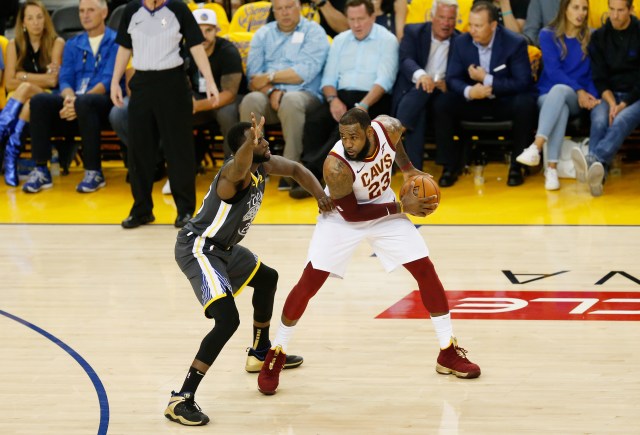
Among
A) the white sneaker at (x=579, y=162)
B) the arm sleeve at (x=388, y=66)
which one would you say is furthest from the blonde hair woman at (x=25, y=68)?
the white sneaker at (x=579, y=162)

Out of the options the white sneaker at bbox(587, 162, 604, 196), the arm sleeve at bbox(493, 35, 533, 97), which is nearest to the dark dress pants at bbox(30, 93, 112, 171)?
the arm sleeve at bbox(493, 35, 533, 97)

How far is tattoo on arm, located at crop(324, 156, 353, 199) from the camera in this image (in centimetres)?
527

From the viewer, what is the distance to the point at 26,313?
22.6 feet

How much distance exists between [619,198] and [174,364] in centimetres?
535

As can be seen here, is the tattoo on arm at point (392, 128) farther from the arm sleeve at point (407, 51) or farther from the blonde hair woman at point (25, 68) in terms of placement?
the blonde hair woman at point (25, 68)

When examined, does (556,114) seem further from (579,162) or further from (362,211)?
(362,211)

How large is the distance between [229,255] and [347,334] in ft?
3.93

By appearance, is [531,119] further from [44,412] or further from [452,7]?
[44,412]

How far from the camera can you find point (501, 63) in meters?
10.2

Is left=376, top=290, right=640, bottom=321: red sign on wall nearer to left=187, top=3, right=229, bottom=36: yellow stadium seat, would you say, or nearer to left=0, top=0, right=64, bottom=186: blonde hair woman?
left=187, top=3, right=229, bottom=36: yellow stadium seat

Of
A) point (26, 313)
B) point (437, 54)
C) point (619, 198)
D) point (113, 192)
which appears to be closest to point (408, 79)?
point (437, 54)

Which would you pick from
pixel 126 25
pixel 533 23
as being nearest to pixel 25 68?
pixel 126 25

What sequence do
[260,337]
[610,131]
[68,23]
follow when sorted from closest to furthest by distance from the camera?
[260,337] → [610,131] → [68,23]

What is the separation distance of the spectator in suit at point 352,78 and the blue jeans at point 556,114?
151cm
